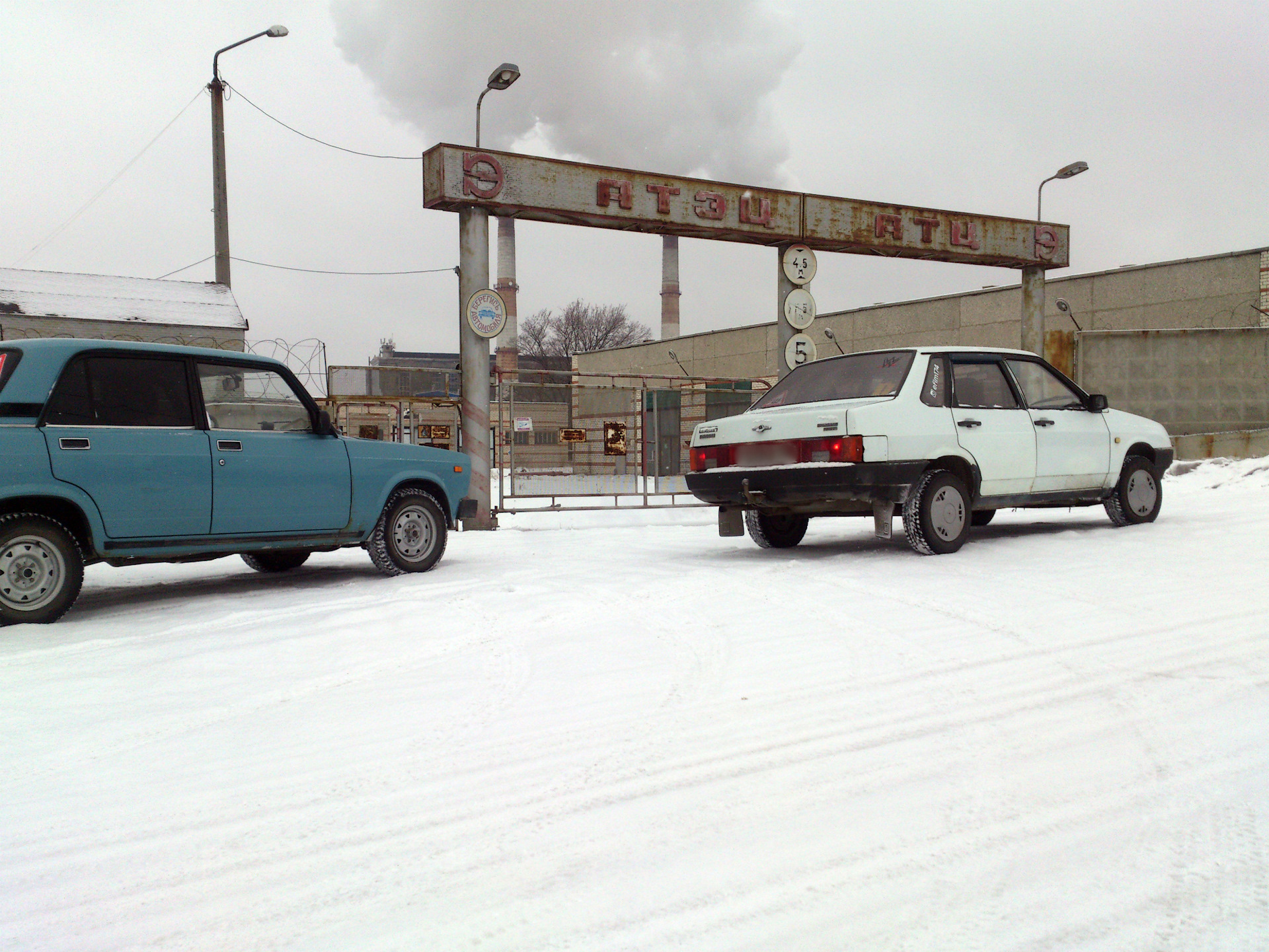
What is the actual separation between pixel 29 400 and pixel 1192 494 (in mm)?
13843

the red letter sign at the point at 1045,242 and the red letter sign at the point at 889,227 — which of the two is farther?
the red letter sign at the point at 1045,242

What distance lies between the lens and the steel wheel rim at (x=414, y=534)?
7.98 m

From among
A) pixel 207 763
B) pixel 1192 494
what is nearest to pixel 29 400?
pixel 207 763

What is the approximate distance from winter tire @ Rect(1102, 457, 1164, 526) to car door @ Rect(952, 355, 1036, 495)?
176cm

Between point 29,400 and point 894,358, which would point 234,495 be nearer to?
A: point 29,400

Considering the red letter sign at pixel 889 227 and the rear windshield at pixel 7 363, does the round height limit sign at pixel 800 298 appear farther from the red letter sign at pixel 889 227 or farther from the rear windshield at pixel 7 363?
the rear windshield at pixel 7 363

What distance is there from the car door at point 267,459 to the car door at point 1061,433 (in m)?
5.86

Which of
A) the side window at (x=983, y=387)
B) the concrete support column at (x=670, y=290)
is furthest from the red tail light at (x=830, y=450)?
the concrete support column at (x=670, y=290)

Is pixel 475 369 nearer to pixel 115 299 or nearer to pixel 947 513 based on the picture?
pixel 947 513

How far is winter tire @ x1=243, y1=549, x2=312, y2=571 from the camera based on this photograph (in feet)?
27.3

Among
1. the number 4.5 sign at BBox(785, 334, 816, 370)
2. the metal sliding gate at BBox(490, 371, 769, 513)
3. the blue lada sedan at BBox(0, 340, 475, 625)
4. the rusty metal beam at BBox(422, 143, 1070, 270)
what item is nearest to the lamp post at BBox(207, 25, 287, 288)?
the metal sliding gate at BBox(490, 371, 769, 513)

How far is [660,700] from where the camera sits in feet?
13.2

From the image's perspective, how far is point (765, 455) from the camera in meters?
8.16

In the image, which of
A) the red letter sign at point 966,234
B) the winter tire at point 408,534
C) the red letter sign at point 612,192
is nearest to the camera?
the winter tire at point 408,534
